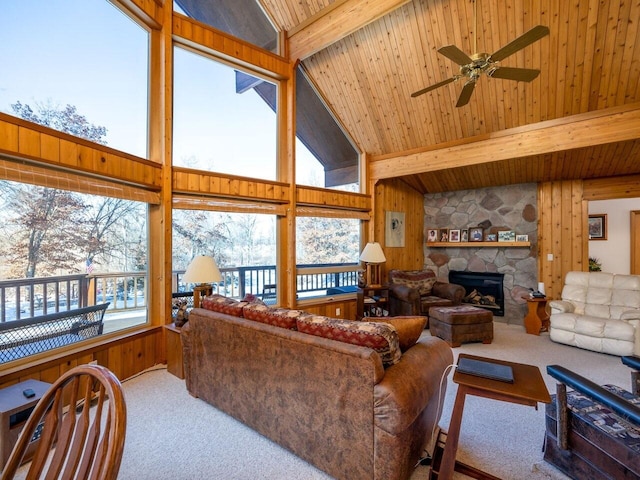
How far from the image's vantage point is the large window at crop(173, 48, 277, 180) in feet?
12.3

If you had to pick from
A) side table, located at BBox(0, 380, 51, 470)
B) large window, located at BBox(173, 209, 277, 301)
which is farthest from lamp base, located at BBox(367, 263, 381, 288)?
side table, located at BBox(0, 380, 51, 470)

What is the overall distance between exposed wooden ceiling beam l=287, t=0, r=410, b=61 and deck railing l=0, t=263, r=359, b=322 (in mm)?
3115

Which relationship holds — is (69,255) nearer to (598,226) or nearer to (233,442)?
(233,442)

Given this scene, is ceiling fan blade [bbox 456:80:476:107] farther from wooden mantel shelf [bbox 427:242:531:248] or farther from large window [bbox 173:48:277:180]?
wooden mantel shelf [bbox 427:242:531:248]

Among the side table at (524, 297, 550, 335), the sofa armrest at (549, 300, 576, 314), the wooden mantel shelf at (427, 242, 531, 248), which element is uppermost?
the wooden mantel shelf at (427, 242, 531, 248)

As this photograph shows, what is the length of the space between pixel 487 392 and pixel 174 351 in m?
2.88

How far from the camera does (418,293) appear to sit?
4820 mm

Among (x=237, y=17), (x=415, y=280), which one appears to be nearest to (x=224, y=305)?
(x=415, y=280)

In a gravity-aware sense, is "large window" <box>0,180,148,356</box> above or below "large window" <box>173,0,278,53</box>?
below

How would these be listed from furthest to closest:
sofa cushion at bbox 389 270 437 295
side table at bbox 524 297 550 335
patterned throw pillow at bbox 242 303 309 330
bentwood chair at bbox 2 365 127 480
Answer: sofa cushion at bbox 389 270 437 295 < side table at bbox 524 297 550 335 < patterned throw pillow at bbox 242 303 309 330 < bentwood chair at bbox 2 365 127 480

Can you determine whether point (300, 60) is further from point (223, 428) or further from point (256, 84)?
point (223, 428)

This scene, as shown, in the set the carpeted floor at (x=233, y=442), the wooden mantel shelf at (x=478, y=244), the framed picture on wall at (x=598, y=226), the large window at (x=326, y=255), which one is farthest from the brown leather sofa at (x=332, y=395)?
Result: the framed picture on wall at (x=598, y=226)

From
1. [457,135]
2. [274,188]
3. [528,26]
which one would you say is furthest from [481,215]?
[274,188]

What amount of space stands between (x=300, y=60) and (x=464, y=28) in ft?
7.16
